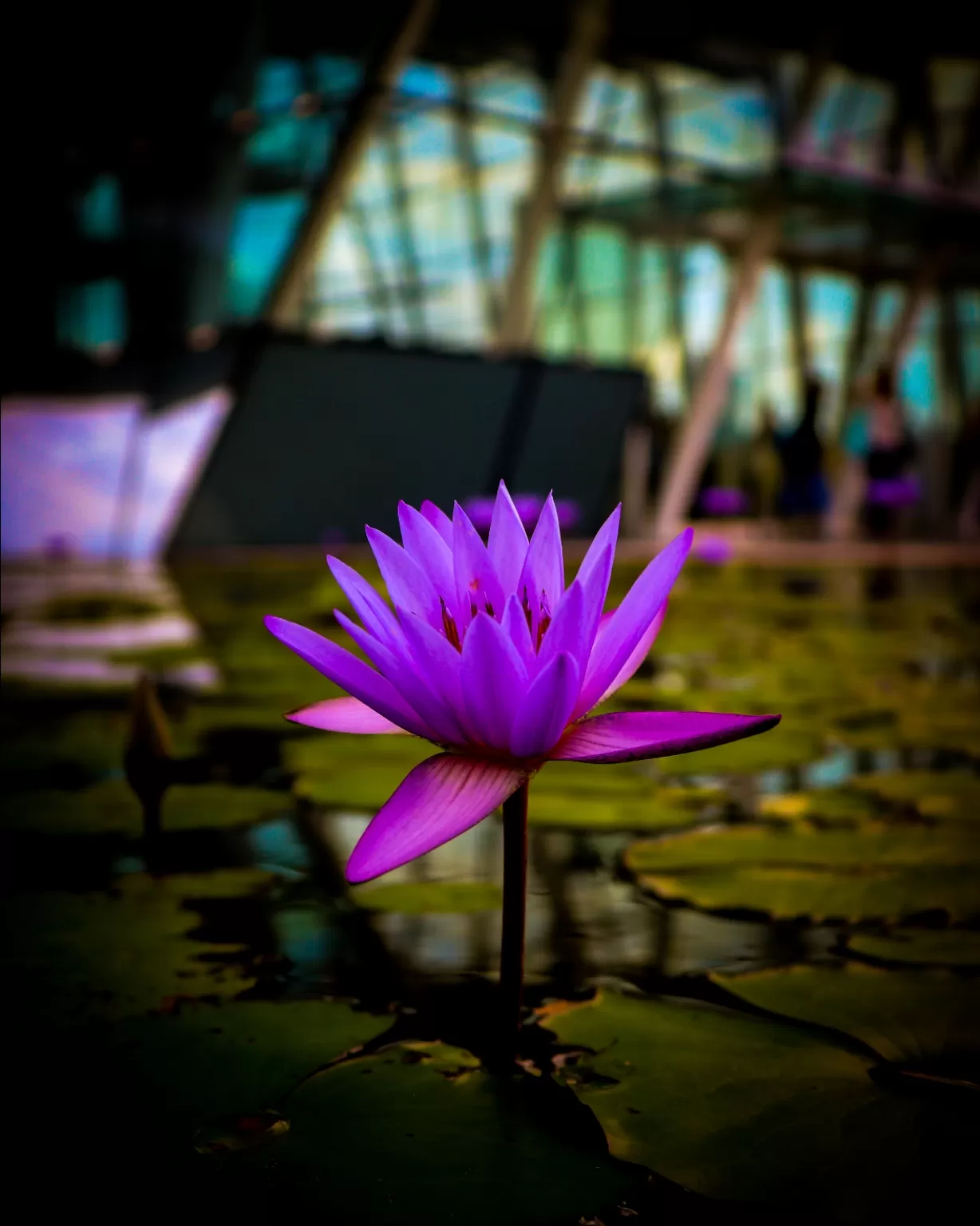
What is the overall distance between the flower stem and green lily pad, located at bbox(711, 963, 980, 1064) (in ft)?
0.51

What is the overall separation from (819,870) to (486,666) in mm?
532

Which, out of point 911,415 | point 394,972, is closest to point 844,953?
point 394,972

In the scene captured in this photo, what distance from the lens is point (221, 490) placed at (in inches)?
260

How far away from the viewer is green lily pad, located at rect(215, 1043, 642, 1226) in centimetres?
44

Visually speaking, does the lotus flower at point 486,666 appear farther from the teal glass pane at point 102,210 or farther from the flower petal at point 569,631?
the teal glass pane at point 102,210

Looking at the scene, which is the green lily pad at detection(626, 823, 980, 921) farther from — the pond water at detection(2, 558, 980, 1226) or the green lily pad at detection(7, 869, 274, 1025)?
the green lily pad at detection(7, 869, 274, 1025)

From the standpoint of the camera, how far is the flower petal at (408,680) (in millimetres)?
499

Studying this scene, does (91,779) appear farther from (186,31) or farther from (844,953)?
(186,31)

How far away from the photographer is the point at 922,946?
74 cm

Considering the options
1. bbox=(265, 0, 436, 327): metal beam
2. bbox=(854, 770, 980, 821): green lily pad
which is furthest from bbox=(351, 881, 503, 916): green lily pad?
bbox=(265, 0, 436, 327): metal beam

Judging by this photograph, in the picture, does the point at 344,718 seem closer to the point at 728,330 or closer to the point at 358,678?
the point at 358,678

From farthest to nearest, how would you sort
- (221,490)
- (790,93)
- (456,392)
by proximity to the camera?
(790,93) → (456,392) → (221,490)

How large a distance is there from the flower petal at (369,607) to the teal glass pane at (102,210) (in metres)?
7.47

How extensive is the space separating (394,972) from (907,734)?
3.35 feet
